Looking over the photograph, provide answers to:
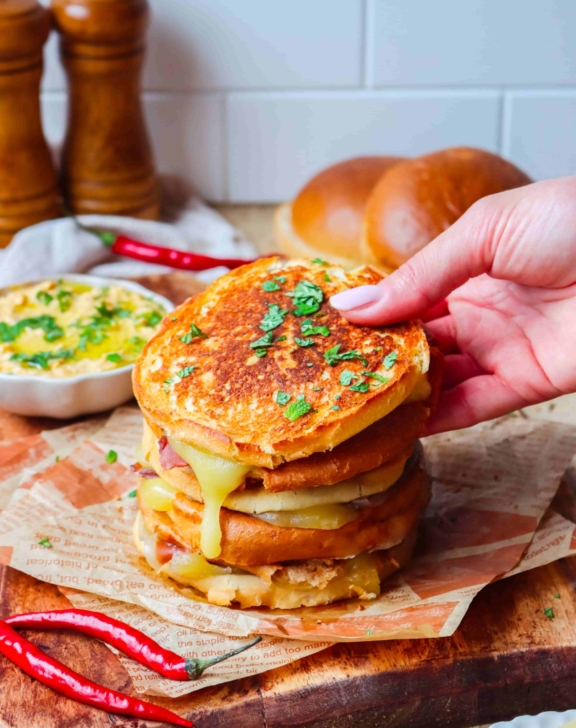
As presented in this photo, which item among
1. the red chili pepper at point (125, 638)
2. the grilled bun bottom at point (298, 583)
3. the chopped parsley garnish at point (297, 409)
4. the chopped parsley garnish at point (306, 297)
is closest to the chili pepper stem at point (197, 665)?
the red chili pepper at point (125, 638)

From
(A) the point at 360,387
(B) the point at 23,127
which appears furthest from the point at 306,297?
(B) the point at 23,127

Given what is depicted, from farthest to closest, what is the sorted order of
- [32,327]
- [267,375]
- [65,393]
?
1. [32,327]
2. [65,393]
3. [267,375]

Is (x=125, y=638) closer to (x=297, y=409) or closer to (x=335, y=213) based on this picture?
(x=297, y=409)

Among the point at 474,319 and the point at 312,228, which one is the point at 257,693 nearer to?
the point at 474,319

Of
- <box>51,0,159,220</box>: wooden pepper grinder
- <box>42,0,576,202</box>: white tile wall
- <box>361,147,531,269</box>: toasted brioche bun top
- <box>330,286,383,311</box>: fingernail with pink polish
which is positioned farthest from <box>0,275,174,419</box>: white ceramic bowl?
<box>42,0,576,202</box>: white tile wall

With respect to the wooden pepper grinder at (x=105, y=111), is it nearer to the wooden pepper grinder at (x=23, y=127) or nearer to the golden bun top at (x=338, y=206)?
the wooden pepper grinder at (x=23, y=127)

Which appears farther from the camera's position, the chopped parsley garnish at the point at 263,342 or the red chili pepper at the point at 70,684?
the chopped parsley garnish at the point at 263,342

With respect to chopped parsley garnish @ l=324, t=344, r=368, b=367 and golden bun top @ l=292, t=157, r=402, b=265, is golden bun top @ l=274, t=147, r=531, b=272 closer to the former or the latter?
golden bun top @ l=292, t=157, r=402, b=265

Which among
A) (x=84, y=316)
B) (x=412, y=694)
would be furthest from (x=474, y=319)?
(x=84, y=316)
